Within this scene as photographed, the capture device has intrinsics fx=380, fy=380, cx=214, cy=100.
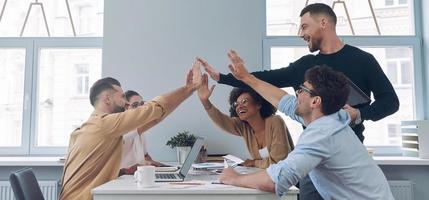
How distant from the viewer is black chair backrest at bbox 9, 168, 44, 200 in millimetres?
1575

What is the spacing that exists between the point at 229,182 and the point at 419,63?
9.67 ft

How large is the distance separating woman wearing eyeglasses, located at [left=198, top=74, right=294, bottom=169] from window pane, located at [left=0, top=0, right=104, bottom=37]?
187cm

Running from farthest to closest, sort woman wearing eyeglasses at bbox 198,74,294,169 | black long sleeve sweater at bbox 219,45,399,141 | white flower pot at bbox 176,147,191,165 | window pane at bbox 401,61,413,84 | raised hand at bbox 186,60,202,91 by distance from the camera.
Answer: window pane at bbox 401,61,413,84 < white flower pot at bbox 176,147,191,165 < raised hand at bbox 186,60,202,91 < woman wearing eyeglasses at bbox 198,74,294,169 < black long sleeve sweater at bbox 219,45,399,141

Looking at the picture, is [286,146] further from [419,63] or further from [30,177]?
[419,63]

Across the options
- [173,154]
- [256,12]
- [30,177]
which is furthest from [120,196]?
[256,12]

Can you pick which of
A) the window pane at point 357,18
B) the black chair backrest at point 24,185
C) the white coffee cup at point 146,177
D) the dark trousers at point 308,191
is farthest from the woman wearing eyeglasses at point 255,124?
the window pane at point 357,18

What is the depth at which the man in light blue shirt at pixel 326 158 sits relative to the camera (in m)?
1.33

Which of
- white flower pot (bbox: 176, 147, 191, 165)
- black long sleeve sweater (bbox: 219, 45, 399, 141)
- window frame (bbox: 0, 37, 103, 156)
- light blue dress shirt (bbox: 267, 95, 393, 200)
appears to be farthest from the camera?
window frame (bbox: 0, 37, 103, 156)

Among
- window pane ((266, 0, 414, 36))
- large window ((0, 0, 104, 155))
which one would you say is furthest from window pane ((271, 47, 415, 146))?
large window ((0, 0, 104, 155))

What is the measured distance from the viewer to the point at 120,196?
1393mm

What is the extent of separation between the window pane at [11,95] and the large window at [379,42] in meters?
2.37

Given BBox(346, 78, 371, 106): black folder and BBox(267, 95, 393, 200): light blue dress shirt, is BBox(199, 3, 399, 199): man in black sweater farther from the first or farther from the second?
BBox(267, 95, 393, 200): light blue dress shirt

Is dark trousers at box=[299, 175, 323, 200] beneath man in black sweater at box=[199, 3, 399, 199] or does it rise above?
beneath

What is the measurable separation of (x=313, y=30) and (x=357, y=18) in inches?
79.7
